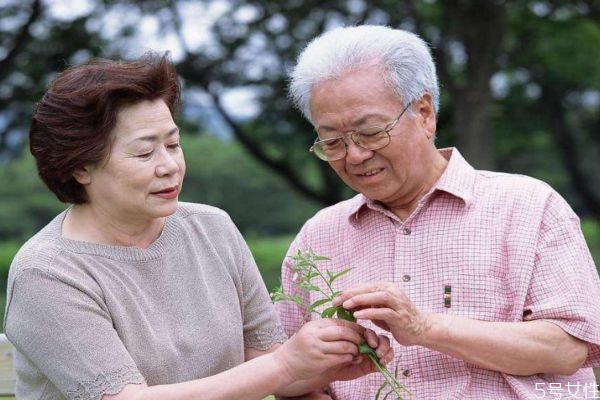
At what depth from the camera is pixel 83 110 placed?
246 centimetres

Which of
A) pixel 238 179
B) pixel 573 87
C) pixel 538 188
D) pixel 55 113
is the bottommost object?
pixel 238 179

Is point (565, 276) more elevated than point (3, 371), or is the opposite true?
point (565, 276)

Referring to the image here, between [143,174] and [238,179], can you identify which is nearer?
[143,174]

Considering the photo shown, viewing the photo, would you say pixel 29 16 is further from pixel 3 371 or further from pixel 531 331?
pixel 531 331

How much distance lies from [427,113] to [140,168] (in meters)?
0.81

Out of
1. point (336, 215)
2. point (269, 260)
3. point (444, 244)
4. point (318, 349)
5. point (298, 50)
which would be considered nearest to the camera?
point (318, 349)

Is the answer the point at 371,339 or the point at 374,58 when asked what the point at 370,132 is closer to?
the point at 374,58

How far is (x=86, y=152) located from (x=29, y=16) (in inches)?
373

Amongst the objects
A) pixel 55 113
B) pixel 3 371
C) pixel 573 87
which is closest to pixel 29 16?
pixel 573 87

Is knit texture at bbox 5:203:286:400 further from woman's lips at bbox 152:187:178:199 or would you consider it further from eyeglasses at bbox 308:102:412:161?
eyeglasses at bbox 308:102:412:161

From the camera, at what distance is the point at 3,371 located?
3.36 metres

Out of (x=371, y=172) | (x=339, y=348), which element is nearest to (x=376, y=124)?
(x=371, y=172)

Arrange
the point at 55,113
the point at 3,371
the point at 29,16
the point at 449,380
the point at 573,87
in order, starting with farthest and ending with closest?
the point at 573,87, the point at 29,16, the point at 3,371, the point at 449,380, the point at 55,113

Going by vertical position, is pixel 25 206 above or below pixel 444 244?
below
